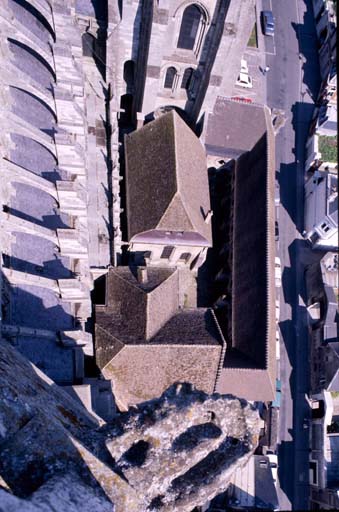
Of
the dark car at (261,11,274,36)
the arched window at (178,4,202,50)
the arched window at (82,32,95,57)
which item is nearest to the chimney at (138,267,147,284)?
the arched window at (178,4,202,50)

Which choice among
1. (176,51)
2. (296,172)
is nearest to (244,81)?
(296,172)

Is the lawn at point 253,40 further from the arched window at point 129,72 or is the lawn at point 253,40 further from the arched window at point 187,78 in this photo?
the arched window at point 129,72

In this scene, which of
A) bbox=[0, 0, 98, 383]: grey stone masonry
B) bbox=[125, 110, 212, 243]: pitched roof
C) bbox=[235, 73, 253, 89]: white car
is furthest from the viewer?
bbox=[235, 73, 253, 89]: white car

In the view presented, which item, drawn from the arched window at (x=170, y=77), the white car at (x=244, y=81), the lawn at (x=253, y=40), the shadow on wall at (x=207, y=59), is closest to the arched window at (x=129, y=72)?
the arched window at (x=170, y=77)

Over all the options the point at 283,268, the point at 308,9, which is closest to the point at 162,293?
the point at 283,268

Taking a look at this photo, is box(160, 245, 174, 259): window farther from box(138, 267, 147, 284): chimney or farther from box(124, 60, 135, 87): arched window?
box(124, 60, 135, 87): arched window
